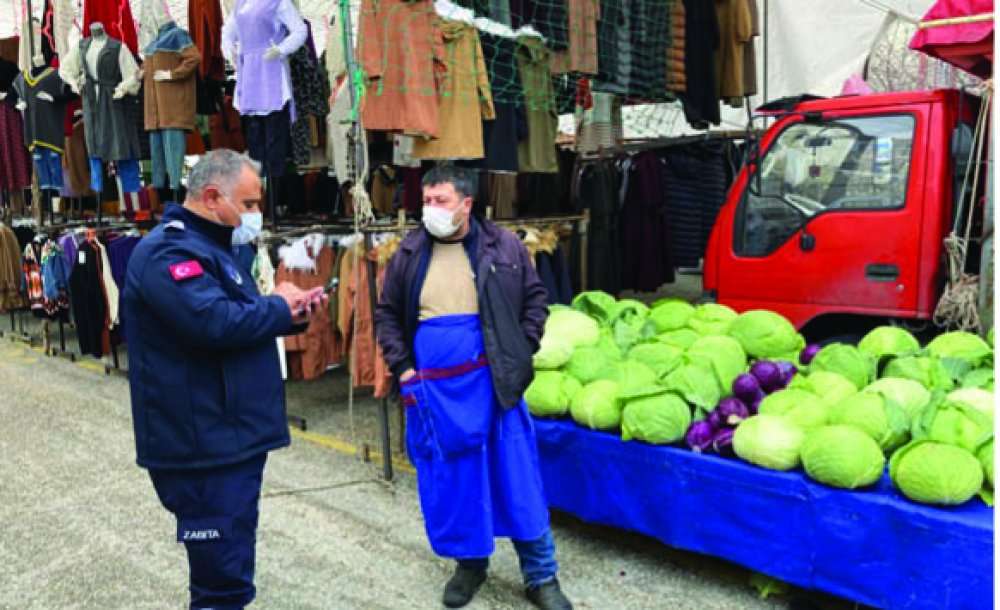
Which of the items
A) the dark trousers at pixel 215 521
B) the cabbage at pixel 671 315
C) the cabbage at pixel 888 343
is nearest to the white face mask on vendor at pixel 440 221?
the dark trousers at pixel 215 521

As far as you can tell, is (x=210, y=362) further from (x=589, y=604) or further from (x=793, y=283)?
(x=793, y=283)

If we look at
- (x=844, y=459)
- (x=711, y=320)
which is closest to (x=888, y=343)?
(x=711, y=320)

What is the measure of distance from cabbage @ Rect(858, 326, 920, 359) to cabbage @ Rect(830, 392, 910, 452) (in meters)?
0.83

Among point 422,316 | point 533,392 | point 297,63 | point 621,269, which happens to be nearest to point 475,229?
point 422,316

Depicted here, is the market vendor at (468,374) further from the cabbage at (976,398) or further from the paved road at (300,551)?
the cabbage at (976,398)

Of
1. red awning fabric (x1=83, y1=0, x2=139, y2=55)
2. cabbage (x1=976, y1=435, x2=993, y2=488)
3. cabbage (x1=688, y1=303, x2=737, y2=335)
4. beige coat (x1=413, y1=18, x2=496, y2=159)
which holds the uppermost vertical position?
red awning fabric (x1=83, y1=0, x2=139, y2=55)

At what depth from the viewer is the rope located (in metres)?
4.81

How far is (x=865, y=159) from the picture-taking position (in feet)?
17.1

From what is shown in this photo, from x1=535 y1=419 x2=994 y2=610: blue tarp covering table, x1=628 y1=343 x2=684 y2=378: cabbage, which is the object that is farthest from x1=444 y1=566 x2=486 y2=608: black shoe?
x1=628 y1=343 x2=684 y2=378: cabbage

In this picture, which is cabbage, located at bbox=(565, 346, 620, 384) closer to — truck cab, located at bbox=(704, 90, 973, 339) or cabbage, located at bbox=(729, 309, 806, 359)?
cabbage, located at bbox=(729, 309, 806, 359)

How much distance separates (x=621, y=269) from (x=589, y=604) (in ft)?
18.0

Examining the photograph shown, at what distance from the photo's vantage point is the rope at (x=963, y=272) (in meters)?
4.81

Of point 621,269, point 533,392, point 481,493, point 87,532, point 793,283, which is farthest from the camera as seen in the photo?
point 621,269

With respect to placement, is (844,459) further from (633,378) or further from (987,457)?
(633,378)
